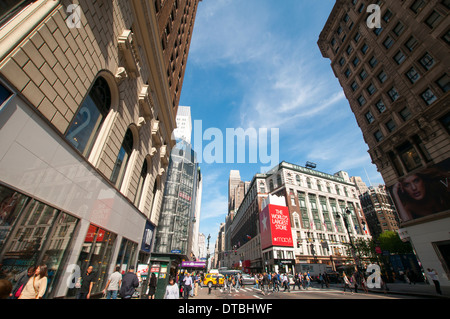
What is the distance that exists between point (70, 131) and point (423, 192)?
85.9 ft

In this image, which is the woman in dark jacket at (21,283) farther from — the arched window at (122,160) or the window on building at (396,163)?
the window on building at (396,163)

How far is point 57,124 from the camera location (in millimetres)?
6652

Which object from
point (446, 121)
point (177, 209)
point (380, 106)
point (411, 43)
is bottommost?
point (446, 121)

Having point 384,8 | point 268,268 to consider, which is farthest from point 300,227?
point 384,8

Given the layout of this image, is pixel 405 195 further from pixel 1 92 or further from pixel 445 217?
pixel 1 92

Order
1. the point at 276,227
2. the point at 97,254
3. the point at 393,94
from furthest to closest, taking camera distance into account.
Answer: the point at 276,227 → the point at 393,94 → the point at 97,254

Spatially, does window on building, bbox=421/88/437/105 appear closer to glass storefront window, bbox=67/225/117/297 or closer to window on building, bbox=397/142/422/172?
window on building, bbox=397/142/422/172

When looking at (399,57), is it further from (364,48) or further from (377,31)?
(364,48)

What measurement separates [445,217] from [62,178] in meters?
25.4

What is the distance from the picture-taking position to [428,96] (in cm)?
1909

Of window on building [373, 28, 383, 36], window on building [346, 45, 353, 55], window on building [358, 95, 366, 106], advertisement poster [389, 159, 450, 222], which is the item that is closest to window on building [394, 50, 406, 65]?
window on building [373, 28, 383, 36]

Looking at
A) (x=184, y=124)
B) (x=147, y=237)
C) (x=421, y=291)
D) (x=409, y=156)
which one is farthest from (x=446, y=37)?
(x=184, y=124)

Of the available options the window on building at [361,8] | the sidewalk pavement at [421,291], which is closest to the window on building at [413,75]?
the window on building at [361,8]

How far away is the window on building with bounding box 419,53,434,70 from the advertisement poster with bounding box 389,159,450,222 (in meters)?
9.34
